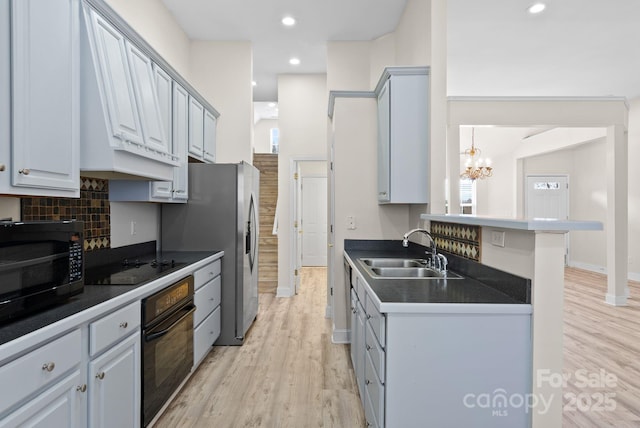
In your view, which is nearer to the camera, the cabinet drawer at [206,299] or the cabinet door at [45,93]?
the cabinet door at [45,93]

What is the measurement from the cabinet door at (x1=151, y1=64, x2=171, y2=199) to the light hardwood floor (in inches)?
57.2

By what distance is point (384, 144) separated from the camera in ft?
9.57

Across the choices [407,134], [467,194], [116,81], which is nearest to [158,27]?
[116,81]

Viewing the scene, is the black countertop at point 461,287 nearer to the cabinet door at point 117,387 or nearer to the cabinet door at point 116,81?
the cabinet door at point 117,387

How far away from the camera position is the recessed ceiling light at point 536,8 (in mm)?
3385

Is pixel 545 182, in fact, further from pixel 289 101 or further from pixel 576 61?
pixel 289 101

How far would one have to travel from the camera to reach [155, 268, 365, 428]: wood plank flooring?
213 centimetres

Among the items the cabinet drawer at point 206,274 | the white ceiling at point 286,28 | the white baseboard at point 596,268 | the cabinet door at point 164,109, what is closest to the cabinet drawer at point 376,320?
the cabinet drawer at point 206,274

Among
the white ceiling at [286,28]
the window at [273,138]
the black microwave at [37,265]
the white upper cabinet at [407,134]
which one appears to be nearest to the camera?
the black microwave at [37,265]

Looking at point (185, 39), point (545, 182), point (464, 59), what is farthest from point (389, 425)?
point (545, 182)

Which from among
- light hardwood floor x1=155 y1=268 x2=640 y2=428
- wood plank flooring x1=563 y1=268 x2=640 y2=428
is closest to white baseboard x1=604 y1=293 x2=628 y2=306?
wood plank flooring x1=563 y1=268 x2=640 y2=428

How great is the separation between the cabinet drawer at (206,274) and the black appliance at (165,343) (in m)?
0.11

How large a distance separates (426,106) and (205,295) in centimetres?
234

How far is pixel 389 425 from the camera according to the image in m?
1.47
